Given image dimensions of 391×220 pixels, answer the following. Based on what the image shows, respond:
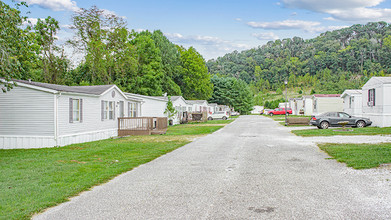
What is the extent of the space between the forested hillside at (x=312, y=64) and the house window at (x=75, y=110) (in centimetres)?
10183

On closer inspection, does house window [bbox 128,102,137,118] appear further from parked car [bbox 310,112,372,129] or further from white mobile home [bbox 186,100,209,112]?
white mobile home [bbox 186,100,209,112]

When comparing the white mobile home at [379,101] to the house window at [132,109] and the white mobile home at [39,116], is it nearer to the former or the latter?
the house window at [132,109]

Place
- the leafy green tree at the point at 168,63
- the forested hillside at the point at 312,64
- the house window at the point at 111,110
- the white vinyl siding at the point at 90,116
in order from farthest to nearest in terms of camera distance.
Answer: the forested hillside at the point at 312,64 < the leafy green tree at the point at 168,63 < the house window at the point at 111,110 < the white vinyl siding at the point at 90,116

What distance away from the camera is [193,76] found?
193ft

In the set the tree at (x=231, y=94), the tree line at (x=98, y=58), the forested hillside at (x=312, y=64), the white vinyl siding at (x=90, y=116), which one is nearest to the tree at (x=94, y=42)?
the tree line at (x=98, y=58)

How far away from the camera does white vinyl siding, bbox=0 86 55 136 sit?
599 inches

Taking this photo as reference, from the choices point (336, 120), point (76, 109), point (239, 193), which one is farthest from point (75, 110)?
point (336, 120)

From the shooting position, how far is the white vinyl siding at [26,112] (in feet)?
49.9

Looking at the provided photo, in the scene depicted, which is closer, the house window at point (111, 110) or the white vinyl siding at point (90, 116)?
the white vinyl siding at point (90, 116)

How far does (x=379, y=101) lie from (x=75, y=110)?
20307 millimetres

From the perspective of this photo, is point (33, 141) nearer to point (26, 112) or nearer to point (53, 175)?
point (26, 112)

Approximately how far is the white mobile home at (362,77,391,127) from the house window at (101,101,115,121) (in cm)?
1842

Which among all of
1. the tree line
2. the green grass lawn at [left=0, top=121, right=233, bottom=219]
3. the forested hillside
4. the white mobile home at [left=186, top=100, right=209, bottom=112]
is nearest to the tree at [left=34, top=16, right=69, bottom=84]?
the tree line

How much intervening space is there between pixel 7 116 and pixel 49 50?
2328 cm
